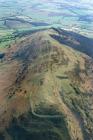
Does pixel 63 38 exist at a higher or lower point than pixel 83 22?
higher

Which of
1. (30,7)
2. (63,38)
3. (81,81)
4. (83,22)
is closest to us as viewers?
(81,81)

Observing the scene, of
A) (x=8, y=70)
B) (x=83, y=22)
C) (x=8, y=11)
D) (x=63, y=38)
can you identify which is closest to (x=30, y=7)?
(x=8, y=11)

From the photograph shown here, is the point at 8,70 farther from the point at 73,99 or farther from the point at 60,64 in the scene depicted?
the point at 73,99

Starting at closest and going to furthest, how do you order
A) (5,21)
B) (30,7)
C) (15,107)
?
1. (15,107)
2. (5,21)
3. (30,7)

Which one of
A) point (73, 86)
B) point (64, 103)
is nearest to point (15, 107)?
point (64, 103)

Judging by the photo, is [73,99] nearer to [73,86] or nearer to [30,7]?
[73,86]

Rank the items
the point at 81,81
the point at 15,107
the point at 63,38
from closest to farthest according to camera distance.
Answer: the point at 15,107
the point at 81,81
the point at 63,38

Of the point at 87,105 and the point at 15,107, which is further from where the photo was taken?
the point at 87,105
